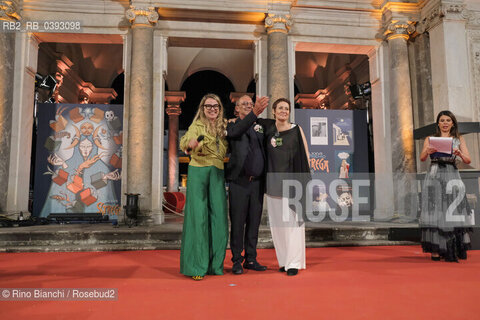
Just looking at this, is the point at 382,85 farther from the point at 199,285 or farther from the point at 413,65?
the point at 199,285

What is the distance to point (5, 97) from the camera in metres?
6.92

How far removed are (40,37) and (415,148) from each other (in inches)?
333

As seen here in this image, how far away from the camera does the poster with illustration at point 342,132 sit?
8656mm

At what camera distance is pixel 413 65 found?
7820 millimetres

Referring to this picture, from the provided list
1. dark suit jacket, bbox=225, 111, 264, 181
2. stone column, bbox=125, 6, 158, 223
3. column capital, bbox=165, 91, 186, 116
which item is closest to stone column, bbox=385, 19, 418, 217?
stone column, bbox=125, 6, 158, 223

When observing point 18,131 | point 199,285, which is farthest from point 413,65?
point 18,131

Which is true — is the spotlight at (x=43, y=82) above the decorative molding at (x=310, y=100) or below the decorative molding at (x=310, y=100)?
below

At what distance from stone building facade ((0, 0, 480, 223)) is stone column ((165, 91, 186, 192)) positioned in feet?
16.4

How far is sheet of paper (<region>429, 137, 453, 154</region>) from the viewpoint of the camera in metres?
4.02

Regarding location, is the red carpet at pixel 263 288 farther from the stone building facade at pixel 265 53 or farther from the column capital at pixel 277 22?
the column capital at pixel 277 22

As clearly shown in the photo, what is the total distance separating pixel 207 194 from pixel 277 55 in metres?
4.95

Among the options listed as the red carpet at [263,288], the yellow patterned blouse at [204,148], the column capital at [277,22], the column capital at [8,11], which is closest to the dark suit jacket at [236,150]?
the yellow patterned blouse at [204,148]

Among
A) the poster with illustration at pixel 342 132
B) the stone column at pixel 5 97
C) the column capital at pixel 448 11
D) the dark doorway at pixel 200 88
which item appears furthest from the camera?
the dark doorway at pixel 200 88

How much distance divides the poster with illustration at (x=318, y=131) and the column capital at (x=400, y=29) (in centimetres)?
240
